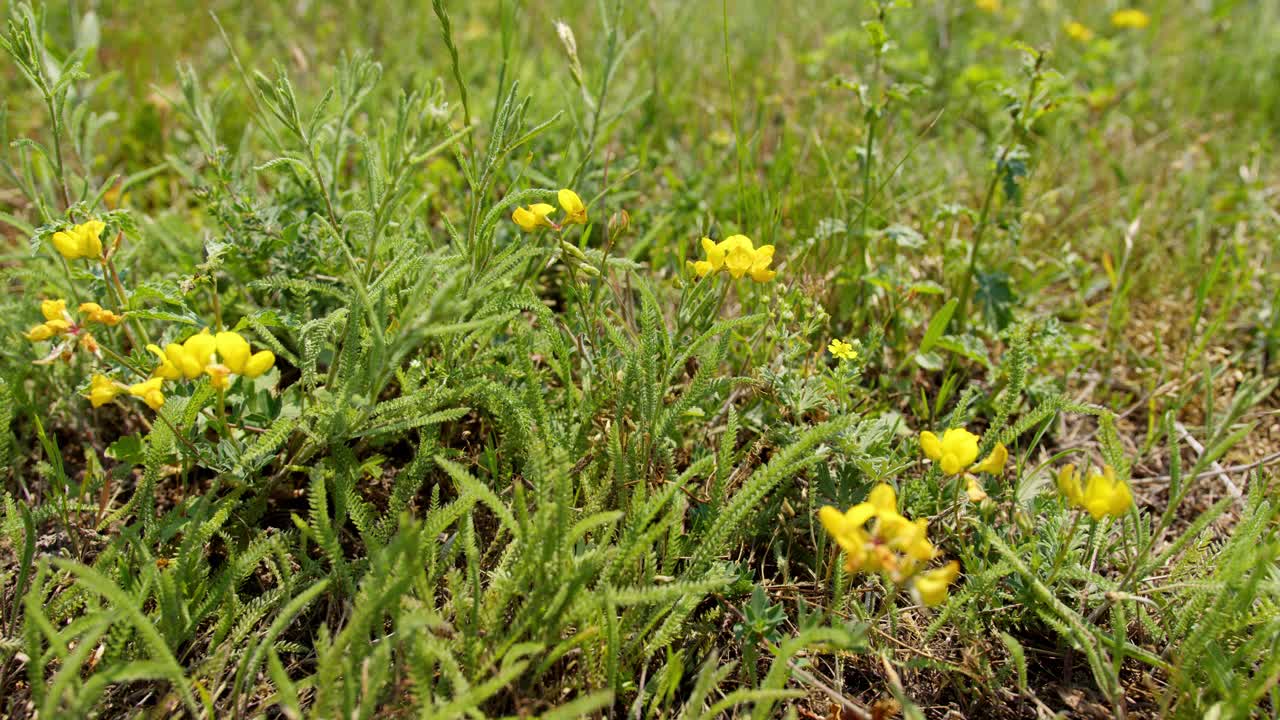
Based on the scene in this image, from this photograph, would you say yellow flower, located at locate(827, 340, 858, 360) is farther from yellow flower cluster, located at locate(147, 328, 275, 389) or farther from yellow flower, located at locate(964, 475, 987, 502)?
yellow flower cluster, located at locate(147, 328, 275, 389)

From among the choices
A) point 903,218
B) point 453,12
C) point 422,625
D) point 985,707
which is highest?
point 453,12

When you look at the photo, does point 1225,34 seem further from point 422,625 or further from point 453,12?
point 422,625

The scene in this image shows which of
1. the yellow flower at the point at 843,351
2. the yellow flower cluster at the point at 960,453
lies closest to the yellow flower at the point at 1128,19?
the yellow flower at the point at 843,351

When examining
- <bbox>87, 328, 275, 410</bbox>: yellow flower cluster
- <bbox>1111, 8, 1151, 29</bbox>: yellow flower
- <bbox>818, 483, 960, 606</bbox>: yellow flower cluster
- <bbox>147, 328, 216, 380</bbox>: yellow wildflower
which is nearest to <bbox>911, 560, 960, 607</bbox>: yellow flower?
<bbox>818, 483, 960, 606</bbox>: yellow flower cluster

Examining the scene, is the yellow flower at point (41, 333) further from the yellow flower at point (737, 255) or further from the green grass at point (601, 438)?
the yellow flower at point (737, 255)

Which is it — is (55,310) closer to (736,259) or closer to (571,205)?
(571,205)

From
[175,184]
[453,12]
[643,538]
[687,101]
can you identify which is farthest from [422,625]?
[453,12]
